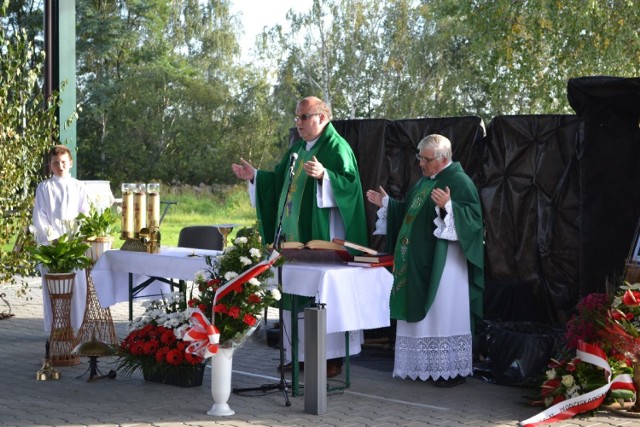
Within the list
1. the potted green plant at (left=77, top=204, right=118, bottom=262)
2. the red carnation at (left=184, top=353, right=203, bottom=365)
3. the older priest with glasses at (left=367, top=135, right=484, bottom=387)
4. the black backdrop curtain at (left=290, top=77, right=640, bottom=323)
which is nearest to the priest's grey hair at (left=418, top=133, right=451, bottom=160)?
the older priest with glasses at (left=367, top=135, right=484, bottom=387)

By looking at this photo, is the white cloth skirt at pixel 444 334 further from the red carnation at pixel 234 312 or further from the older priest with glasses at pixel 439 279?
the red carnation at pixel 234 312

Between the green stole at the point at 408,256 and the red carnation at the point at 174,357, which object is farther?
the green stole at the point at 408,256

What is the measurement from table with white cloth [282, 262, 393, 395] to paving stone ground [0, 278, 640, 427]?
54 centimetres

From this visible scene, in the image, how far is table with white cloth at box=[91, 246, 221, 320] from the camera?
7685 millimetres

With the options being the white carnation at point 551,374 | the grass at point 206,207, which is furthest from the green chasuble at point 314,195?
the grass at point 206,207

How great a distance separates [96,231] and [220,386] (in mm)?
2627

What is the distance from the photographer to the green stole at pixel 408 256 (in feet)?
24.8

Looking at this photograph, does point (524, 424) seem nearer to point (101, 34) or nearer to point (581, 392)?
point (581, 392)

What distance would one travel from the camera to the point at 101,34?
3622cm

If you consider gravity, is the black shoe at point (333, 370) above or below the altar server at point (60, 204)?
below

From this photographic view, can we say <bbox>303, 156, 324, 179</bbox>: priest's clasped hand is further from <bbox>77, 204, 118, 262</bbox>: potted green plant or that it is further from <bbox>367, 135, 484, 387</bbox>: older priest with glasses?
<bbox>77, 204, 118, 262</bbox>: potted green plant

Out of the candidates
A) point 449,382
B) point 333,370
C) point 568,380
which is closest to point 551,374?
point 568,380

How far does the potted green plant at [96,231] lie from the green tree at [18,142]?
1.97 metres

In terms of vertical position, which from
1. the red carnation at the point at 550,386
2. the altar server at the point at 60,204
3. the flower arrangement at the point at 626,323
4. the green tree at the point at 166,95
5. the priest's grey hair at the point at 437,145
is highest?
the green tree at the point at 166,95
